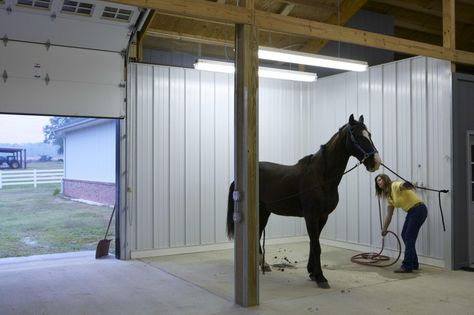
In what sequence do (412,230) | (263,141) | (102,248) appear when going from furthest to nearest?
(263,141) < (102,248) < (412,230)

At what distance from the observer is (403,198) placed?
643 centimetres

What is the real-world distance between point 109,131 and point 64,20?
92.8 inches

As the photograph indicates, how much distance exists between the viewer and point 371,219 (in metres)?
7.94

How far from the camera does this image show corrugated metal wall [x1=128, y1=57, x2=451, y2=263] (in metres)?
6.94

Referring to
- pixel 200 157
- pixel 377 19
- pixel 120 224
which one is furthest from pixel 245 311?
pixel 377 19

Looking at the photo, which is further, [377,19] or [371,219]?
[377,19]

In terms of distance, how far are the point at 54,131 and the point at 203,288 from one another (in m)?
4.18

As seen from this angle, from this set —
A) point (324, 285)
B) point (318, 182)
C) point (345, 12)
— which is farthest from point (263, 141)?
point (324, 285)

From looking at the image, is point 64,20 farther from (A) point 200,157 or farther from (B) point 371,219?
(B) point 371,219

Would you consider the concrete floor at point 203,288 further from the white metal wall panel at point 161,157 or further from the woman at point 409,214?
the white metal wall panel at point 161,157

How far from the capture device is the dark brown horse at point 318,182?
560 cm

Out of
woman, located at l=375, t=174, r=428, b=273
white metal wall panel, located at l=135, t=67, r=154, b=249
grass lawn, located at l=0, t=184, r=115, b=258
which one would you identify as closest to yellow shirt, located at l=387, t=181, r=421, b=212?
woman, located at l=375, t=174, r=428, b=273

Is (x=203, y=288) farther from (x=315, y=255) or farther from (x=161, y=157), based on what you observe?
(x=161, y=157)

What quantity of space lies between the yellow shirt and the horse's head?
111 centimetres
